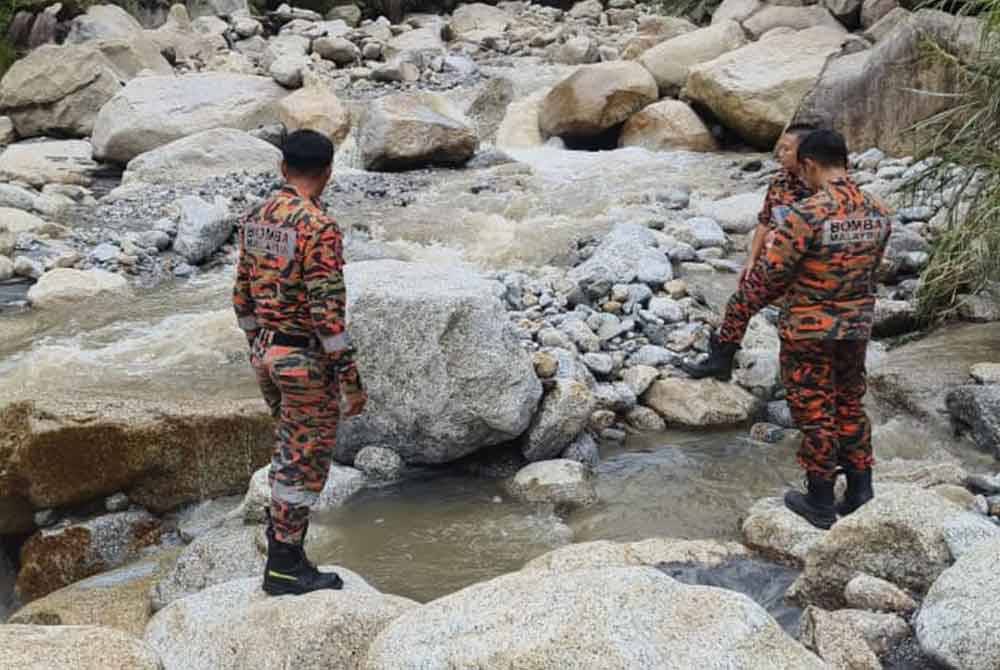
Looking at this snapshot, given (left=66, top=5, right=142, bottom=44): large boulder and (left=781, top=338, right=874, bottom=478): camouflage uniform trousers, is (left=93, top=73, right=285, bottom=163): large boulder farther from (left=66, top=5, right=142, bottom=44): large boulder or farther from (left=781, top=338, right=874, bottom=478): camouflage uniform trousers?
(left=781, top=338, right=874, bottom=478): camouflage uniform trousers

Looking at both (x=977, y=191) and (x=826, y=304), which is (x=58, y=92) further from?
(x=826, y=304)

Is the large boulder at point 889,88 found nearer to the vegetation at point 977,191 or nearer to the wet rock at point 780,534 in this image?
the vegetation at point 977,191

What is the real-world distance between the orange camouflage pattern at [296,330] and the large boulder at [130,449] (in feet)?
6.81

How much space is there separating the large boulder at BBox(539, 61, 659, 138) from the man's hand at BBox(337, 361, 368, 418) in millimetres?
11987

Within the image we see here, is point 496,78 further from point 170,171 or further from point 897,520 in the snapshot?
point 897,520

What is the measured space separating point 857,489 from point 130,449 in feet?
12.8

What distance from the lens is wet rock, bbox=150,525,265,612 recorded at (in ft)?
15.9

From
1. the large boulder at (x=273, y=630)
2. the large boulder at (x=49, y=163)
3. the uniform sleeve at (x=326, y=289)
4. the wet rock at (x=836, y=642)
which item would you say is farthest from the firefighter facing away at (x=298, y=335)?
the large boulder at (x=49, y=163)

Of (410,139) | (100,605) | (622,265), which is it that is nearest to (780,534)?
(100,605)

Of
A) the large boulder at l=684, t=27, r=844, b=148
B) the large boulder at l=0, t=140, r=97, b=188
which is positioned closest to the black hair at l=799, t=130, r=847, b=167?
the large boulder at l=684, t=27, r=844, b=148

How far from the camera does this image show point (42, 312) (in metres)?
9.19

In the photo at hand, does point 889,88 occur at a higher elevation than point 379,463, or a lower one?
higher

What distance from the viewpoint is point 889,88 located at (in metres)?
12.0

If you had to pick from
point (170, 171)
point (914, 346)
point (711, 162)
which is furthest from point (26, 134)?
point (914, 346)
